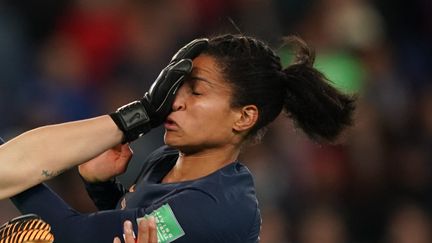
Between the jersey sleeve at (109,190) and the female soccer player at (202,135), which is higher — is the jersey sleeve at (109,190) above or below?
below

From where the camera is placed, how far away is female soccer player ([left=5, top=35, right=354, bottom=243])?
2377 mm

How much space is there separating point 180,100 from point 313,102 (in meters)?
0.37

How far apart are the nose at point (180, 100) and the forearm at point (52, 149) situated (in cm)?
17

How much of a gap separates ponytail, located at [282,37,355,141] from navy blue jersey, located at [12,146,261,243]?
262 millimetres

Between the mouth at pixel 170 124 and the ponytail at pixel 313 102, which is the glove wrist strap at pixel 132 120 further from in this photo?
the ponytail at pixel 313 102

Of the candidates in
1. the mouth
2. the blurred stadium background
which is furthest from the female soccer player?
the blurred stadium background

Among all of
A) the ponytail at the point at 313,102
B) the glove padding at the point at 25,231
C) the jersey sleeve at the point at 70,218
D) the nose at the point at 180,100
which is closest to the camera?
the glove padding at the point at 25,231

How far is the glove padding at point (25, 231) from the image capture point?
7.04 feet

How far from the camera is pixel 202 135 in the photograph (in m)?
2.53

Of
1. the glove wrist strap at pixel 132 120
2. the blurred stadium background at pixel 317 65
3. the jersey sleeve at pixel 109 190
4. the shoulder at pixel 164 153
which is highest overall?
the glove wrist strap at pixel 132 120

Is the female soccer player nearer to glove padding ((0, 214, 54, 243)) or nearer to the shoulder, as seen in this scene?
the shoulder

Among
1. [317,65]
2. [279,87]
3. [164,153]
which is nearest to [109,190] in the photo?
[164,153]

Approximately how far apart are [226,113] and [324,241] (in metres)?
Result: 2.08

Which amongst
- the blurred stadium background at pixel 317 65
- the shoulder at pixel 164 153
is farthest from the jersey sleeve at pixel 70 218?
the blurred stadium background at pixel 317 65
